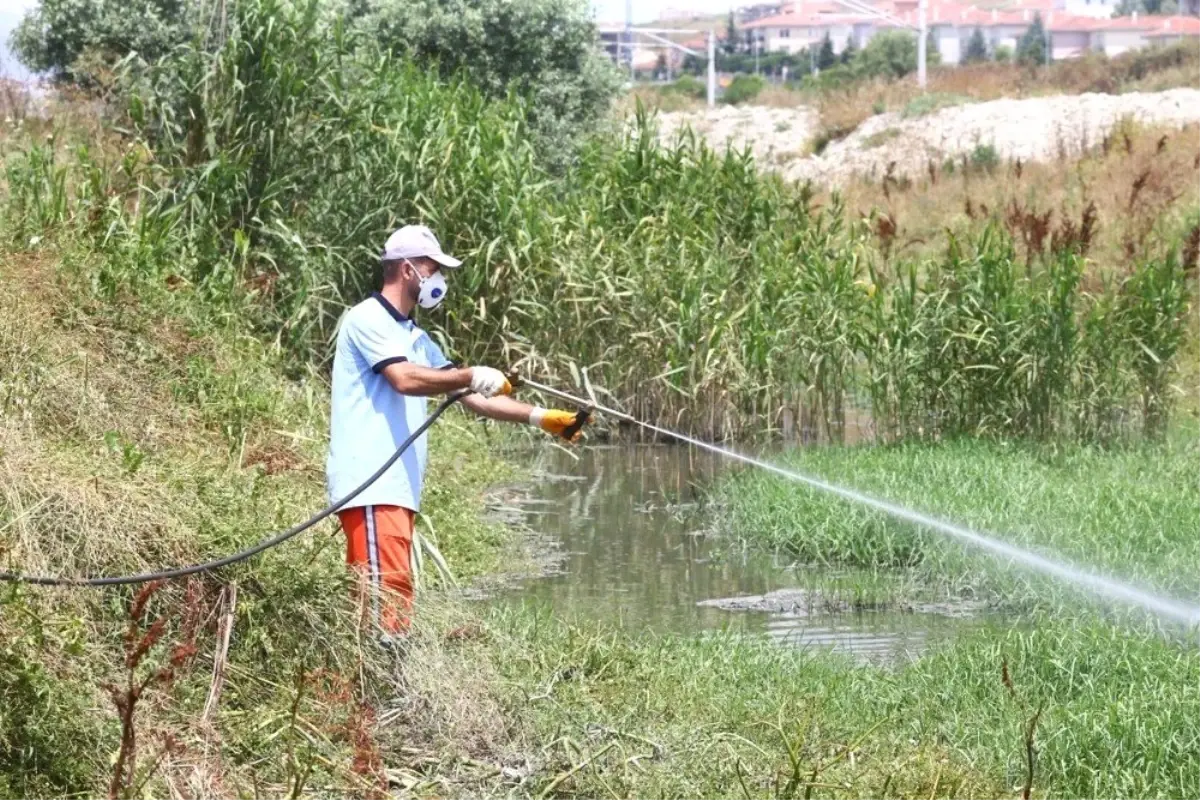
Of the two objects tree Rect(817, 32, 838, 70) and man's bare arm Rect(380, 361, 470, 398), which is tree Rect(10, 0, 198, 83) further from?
tree Rect(817, 32, 838, 70)

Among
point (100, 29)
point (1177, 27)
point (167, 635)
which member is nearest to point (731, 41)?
point (1177, 27)

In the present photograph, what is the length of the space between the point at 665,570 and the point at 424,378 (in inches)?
160

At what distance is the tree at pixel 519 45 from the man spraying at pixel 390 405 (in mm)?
14725

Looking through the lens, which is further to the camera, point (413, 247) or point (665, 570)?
point (665, 570)

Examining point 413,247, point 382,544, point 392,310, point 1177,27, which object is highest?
point 1177,27

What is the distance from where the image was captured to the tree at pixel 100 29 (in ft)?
68.0

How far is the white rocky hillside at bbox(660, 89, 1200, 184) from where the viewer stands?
3478 centimetres

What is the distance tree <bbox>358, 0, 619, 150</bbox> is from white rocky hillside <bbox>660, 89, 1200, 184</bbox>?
38.5 ft

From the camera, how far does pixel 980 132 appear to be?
3694cm

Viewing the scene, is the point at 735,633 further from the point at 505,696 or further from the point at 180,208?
the point at 180,208

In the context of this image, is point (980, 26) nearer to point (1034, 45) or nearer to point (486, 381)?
point (1034, 45)

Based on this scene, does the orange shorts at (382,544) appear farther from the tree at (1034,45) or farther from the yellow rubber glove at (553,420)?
the tree at (1034,45)

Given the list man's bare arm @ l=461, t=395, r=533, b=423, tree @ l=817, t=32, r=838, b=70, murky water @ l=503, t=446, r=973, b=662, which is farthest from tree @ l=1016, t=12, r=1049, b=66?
man's bare arm @ l=461, t=395, r=533, b=423

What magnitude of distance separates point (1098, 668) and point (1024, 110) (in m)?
33.1
